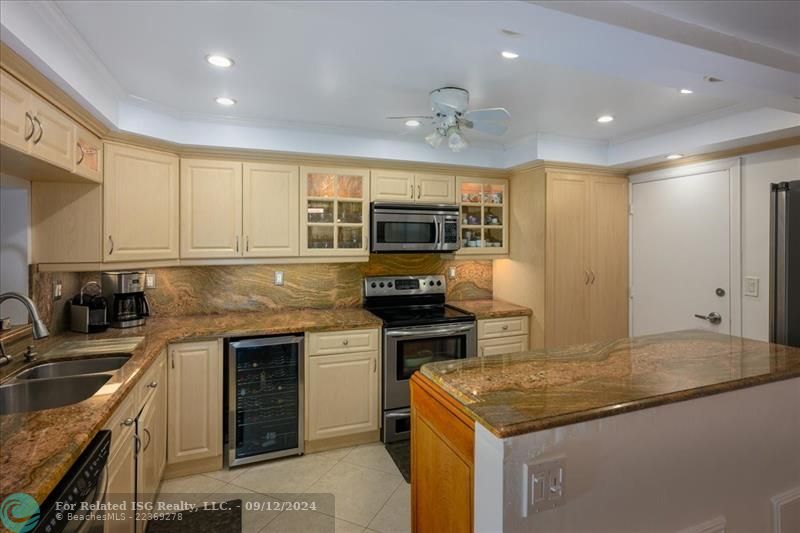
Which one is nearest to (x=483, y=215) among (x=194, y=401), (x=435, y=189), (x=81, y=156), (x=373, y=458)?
(x=435, y=189)

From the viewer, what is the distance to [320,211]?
10.9 ft

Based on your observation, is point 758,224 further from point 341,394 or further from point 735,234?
point 341,394

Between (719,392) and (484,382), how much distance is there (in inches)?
30.5

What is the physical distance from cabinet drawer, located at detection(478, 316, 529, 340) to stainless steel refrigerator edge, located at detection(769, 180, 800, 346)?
1668 millimetres

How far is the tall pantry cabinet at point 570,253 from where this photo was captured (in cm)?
348

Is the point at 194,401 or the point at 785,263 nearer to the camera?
the point at 785,263

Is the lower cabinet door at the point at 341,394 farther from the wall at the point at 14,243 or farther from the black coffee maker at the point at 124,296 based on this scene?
the wall at the point at 14,243

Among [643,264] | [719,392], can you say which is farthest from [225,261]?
[643,264]

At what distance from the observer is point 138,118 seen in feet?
8.27

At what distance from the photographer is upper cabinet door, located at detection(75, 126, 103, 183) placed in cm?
215

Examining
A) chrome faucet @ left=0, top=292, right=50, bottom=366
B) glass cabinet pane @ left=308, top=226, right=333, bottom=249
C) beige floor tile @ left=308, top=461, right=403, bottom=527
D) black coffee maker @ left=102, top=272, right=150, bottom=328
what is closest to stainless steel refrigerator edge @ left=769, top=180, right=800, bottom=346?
beige floor tile @ left=308, top=461, right=403, bottom=527

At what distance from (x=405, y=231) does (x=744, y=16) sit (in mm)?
2401

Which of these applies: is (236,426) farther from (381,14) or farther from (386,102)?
(381,14)

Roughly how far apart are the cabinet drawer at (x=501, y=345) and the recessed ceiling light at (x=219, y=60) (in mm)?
2712
